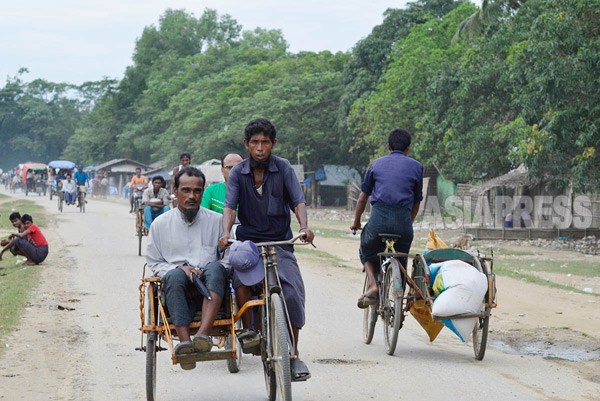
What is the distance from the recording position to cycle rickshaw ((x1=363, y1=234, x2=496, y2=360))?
8477 mm

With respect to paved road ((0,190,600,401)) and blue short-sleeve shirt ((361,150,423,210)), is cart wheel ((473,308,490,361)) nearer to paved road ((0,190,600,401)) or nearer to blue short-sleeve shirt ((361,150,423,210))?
paved road ((0,190,600,401))

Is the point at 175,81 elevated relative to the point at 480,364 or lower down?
elevated

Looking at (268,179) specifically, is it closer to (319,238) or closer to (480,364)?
(480,364)

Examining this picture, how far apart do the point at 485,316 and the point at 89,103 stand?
129 m

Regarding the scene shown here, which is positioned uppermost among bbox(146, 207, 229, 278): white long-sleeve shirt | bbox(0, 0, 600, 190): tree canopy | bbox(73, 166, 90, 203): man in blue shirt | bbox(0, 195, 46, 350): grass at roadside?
bbox(0, 0, 600, 190): tree canopy

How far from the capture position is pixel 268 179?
6.93 m

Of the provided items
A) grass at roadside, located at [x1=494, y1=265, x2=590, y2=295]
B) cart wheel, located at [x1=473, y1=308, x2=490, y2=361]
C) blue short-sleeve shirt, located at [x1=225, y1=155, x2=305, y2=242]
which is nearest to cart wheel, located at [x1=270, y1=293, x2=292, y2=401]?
blue short-sleeve shirt, located at [x1=225, y1=155, x2=305, y2=242]

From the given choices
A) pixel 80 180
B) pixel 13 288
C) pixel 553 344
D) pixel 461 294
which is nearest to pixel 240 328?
pixel 461 294

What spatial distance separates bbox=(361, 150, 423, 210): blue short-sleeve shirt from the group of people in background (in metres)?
9.72

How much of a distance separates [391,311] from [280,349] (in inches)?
113

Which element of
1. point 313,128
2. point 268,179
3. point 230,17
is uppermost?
point 230,17

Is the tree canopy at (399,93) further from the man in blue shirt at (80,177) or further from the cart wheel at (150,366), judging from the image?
the cart wheel at (150,366)

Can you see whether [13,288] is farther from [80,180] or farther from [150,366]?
[80,180]

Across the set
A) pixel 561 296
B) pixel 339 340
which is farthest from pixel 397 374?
pixel 561 296
